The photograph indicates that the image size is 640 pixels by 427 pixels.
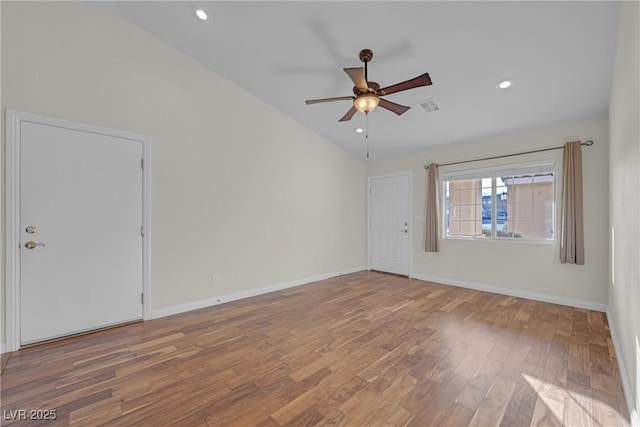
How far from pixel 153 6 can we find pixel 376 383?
4.08 meters

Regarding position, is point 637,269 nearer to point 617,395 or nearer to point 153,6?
point 617,395

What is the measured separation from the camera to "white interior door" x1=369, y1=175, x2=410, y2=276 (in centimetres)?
537

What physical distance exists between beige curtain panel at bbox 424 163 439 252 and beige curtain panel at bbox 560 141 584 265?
1.69 m

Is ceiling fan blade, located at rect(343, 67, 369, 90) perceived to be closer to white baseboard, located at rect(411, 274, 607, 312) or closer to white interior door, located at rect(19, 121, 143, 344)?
white interior door, located at rect(19, 121, 143, 344)

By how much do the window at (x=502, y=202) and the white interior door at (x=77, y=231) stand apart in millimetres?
4810

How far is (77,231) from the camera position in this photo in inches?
106

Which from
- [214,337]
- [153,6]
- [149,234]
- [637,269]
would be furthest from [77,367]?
[637,269]

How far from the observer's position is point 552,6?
2047 mm

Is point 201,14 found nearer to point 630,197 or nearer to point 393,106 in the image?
point 393,106

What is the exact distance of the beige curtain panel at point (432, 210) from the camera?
15.6 ft

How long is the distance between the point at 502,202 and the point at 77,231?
18.3ft

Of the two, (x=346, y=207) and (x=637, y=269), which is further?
(x=346, y=207)

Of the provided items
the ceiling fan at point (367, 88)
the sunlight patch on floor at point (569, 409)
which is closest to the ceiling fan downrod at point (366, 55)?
the ceiling fan at point (367, 88)

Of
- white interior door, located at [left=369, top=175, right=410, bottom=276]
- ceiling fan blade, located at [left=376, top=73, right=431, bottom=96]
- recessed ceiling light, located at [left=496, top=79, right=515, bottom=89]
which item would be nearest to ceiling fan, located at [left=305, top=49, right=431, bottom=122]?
ceiling fan blade, located at [left=376, top=73, right=431, bottom=96]
